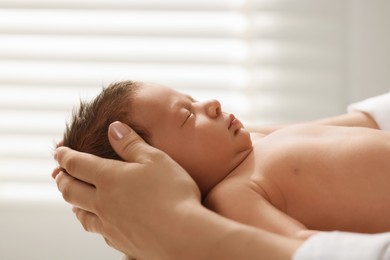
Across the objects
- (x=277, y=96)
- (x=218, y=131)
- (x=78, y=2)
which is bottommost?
(x=277, y=96)

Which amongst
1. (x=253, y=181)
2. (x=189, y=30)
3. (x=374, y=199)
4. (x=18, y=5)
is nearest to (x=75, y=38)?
(x=18, y=5)

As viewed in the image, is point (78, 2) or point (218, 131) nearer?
point (218, 131)

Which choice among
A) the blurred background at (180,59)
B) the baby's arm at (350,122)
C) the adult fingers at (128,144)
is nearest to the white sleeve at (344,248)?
the adult fingers at (128,144)

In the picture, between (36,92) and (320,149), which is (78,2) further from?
(320,149)

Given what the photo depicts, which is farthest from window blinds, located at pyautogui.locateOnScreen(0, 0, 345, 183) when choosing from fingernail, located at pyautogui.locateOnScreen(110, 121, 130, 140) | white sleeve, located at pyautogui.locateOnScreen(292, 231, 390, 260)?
white sleeve, located at pyautogui.locateOnScreen(292, 231, 390, 260)

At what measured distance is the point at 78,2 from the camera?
2.02 meters

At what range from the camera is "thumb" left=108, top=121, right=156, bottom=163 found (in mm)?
1040

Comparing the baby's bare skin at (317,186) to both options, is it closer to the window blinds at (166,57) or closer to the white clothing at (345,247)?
the white clothing at (345,247)

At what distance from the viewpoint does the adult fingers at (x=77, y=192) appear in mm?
1038

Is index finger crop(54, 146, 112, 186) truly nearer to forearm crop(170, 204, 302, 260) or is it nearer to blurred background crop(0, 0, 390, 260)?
forearm crop(170, 204, 302, 260)

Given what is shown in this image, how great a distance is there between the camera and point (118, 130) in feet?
3.56

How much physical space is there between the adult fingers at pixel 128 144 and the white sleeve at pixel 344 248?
345mm

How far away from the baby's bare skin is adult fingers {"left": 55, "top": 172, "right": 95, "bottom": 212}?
0.21 m

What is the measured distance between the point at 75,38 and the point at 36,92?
8.7 inches
